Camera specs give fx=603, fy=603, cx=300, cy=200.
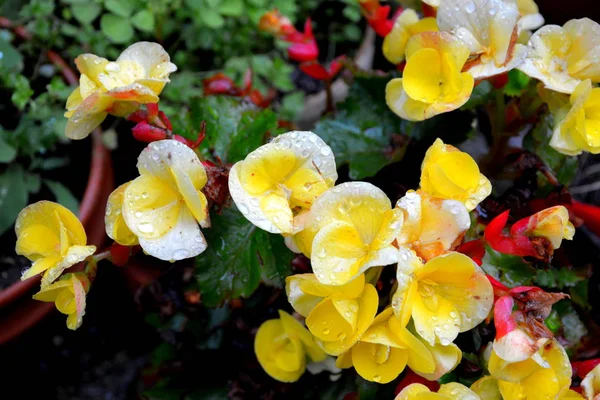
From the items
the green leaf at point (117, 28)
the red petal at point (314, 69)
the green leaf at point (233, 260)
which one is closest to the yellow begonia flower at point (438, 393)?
the green leaf at point (233, 260)

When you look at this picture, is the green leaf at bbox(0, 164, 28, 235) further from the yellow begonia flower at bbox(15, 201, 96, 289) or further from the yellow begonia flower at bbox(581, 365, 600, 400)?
the yellow begonia flower at bbox(581, 365, 600, 400)

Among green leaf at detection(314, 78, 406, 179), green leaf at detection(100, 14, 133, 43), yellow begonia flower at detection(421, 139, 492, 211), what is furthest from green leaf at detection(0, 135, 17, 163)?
yellow begonia flower at detection(421, 139, 492, 211)

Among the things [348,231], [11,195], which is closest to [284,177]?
[348,231]

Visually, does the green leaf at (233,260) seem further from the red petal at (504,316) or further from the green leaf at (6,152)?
the green leaf at (6,152)

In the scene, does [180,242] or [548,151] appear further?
[548,151]

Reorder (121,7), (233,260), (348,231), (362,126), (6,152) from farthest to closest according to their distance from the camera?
(121,7), (6,152), (362,126), (233,260), (348,231)

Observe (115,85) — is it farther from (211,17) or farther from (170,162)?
(211,17)

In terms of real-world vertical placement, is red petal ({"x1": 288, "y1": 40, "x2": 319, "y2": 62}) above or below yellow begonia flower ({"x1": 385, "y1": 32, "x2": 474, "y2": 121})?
below
